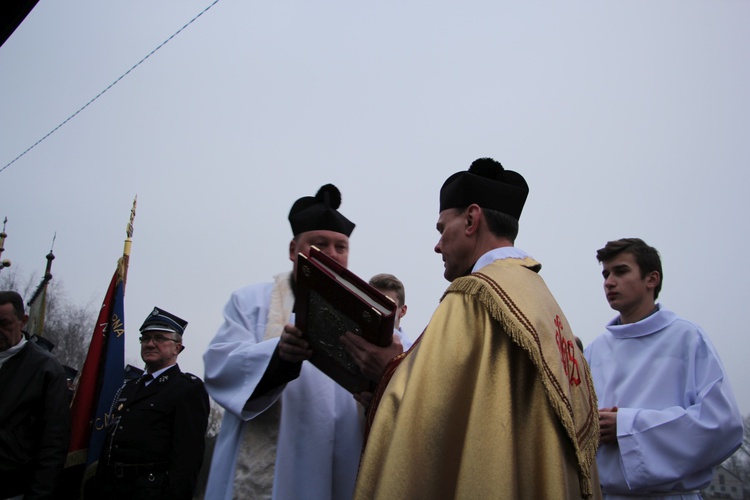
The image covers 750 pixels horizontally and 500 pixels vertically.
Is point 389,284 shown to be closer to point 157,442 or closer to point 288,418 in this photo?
point 288,418

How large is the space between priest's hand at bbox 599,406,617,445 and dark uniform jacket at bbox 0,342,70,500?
3973 mm

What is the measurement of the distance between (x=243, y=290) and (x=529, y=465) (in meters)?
2.00

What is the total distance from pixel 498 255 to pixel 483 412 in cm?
74

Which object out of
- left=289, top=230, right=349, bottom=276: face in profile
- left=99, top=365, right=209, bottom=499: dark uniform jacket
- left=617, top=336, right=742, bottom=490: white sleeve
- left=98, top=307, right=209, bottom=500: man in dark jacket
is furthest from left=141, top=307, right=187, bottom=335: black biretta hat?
left=617, top=336, right=742, bottom=490: white sleeve

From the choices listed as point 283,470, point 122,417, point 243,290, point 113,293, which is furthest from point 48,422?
point 283,470

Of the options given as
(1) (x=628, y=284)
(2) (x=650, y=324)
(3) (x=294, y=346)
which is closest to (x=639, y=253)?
(1) (x=628, y=284)

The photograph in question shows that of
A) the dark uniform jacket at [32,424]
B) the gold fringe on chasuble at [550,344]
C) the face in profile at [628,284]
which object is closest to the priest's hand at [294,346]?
the gold fringe on chasuble at [550,344]

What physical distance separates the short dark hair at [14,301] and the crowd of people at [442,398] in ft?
0.07

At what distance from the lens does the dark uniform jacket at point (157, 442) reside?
14.7 ft

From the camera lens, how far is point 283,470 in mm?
2855

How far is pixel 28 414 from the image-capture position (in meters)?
4.60

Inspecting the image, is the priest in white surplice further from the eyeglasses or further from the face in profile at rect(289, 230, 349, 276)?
the eyeglasses

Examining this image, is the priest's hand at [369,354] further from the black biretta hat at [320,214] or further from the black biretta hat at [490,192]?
the black biretta hat at [320,214]

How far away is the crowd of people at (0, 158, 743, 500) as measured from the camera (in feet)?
6.16
